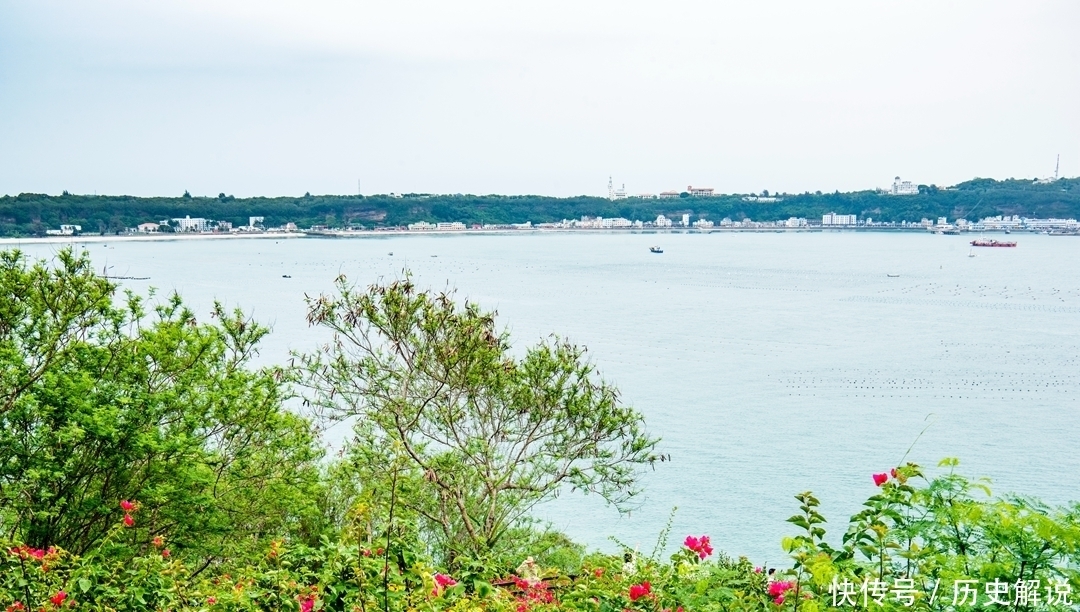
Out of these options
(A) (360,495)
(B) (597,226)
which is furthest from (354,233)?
(A) (360,495)

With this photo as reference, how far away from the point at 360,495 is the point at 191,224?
504 feet

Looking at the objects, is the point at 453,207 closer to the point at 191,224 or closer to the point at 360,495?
the point at 191,224

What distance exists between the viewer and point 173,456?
10570 millimetres

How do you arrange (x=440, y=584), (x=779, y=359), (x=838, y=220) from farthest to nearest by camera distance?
(x=838, y=220) → (x=779, y=359) → (x=440, y=584)

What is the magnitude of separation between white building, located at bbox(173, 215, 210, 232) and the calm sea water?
4683cm

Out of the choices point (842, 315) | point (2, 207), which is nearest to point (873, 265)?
point (842, 315)

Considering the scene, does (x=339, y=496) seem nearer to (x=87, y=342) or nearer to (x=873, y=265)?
(x=87, y=342)

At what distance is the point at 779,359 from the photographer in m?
42.7

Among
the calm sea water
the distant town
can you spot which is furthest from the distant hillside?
the calm sea water

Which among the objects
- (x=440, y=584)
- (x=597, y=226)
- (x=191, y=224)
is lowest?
(x=597, y=226)

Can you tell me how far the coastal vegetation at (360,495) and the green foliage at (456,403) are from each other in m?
0.04

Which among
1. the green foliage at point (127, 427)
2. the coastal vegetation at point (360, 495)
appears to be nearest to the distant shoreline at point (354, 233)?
the coastal vegetation at point (360, 495)

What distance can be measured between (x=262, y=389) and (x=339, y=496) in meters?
2.95

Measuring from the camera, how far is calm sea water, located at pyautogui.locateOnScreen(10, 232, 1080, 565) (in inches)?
975
